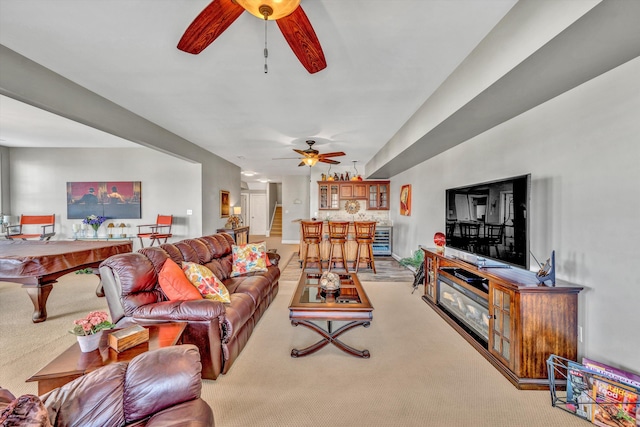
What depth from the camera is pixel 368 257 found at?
5762 millimetres

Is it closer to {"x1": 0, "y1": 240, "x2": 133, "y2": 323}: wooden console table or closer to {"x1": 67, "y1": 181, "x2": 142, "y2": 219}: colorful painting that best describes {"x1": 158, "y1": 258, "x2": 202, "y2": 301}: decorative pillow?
{"x1": 0, "y1": 240, "x2": 133, "y2": 323}: wooden console table

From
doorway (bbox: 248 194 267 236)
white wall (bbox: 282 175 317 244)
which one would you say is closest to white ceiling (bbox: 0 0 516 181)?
white wall (bbox: 282 175 317 244)

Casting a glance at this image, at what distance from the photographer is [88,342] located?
1522 mm

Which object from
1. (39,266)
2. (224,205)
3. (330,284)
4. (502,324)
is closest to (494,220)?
(502,324)

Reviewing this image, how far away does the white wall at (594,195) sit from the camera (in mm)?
1760

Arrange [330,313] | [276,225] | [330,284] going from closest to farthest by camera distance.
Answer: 1. [330,313]
2. [330,284]
3. [276,225]

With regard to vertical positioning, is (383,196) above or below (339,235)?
above

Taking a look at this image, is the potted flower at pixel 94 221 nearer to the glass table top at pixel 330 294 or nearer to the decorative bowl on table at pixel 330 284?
the glass table top at pixel 330 294

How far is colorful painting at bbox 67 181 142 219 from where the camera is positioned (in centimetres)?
619

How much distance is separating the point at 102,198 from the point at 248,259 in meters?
4.85

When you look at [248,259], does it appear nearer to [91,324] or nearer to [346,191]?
[91,324]

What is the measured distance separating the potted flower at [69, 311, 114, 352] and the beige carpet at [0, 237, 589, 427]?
86cm

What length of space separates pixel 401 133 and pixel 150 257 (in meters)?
3.77

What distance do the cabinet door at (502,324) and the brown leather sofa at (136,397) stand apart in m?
2.24
